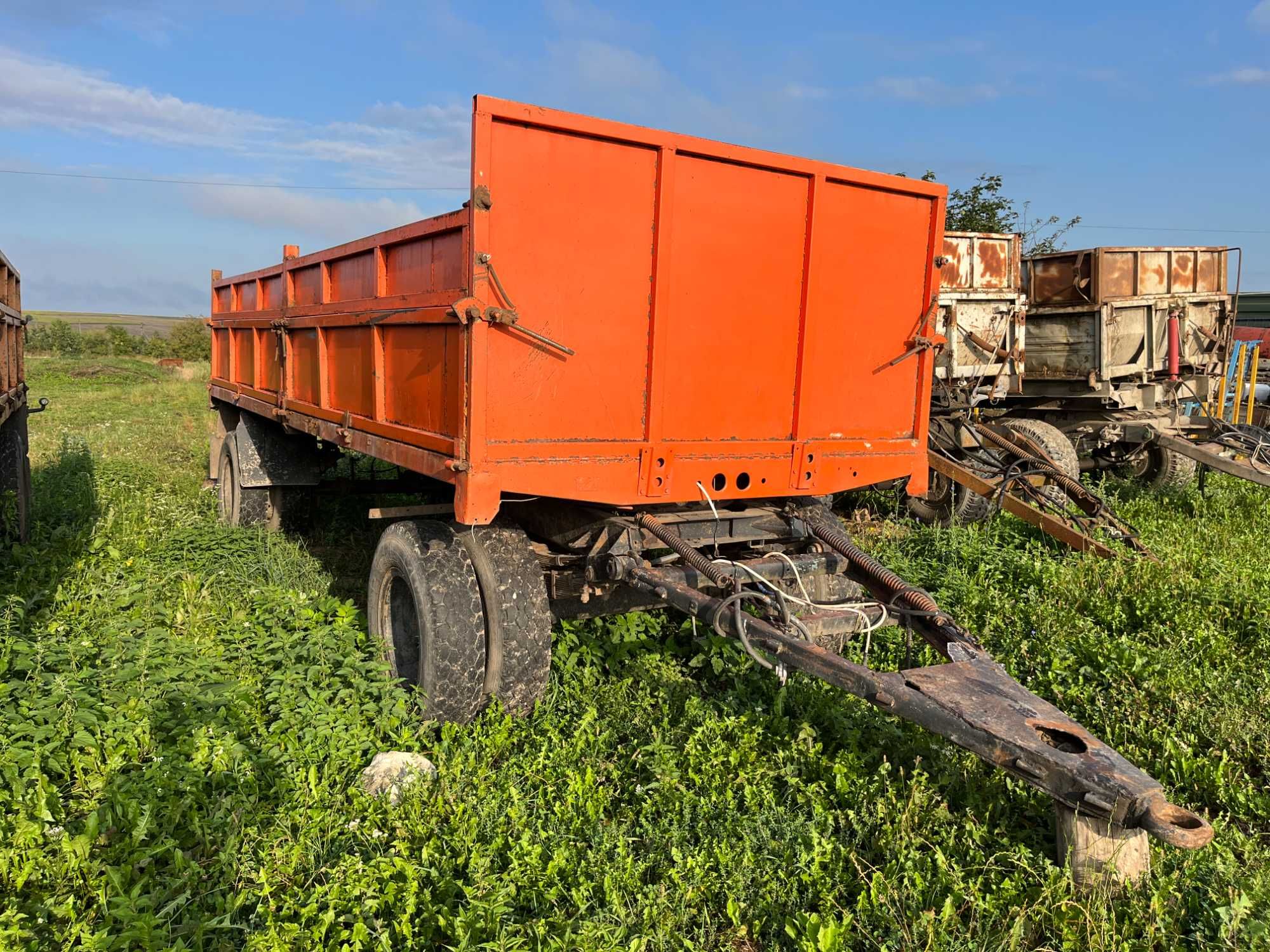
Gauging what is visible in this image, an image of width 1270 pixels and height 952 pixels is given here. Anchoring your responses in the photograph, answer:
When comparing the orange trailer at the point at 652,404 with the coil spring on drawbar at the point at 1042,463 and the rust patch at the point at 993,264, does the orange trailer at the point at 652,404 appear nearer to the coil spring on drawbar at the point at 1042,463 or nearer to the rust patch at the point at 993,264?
the coil spring on drawbar at the point at 1042,463

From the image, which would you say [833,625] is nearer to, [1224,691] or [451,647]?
[451,647]

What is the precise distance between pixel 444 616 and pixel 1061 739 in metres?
2.45

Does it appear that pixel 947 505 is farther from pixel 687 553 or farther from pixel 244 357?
pixel 244 357

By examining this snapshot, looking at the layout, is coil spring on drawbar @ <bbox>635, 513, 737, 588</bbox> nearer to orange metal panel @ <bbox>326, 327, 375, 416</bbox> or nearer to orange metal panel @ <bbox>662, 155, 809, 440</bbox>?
orange metal panel @ <bbox>662, 155, 809, 440</bbox>

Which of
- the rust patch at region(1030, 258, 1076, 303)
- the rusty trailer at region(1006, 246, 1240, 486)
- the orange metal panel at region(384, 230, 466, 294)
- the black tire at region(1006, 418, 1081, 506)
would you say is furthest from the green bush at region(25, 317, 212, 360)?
the orange metal panel at region(384, 230, 466, 294)

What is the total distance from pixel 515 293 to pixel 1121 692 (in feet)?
11.1

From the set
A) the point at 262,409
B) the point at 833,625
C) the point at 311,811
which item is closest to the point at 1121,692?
the point at 833,625

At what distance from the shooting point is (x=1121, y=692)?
4234 mm

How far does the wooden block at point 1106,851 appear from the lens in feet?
8.84

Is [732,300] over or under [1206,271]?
under

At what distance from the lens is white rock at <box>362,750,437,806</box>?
3.38 m

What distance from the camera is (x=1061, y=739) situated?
2840 mm

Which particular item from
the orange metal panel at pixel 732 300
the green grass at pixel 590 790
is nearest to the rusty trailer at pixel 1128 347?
the green grass at pixel 590 790

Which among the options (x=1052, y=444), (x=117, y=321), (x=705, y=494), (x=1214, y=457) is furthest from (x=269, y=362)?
(x=117, y=321)
